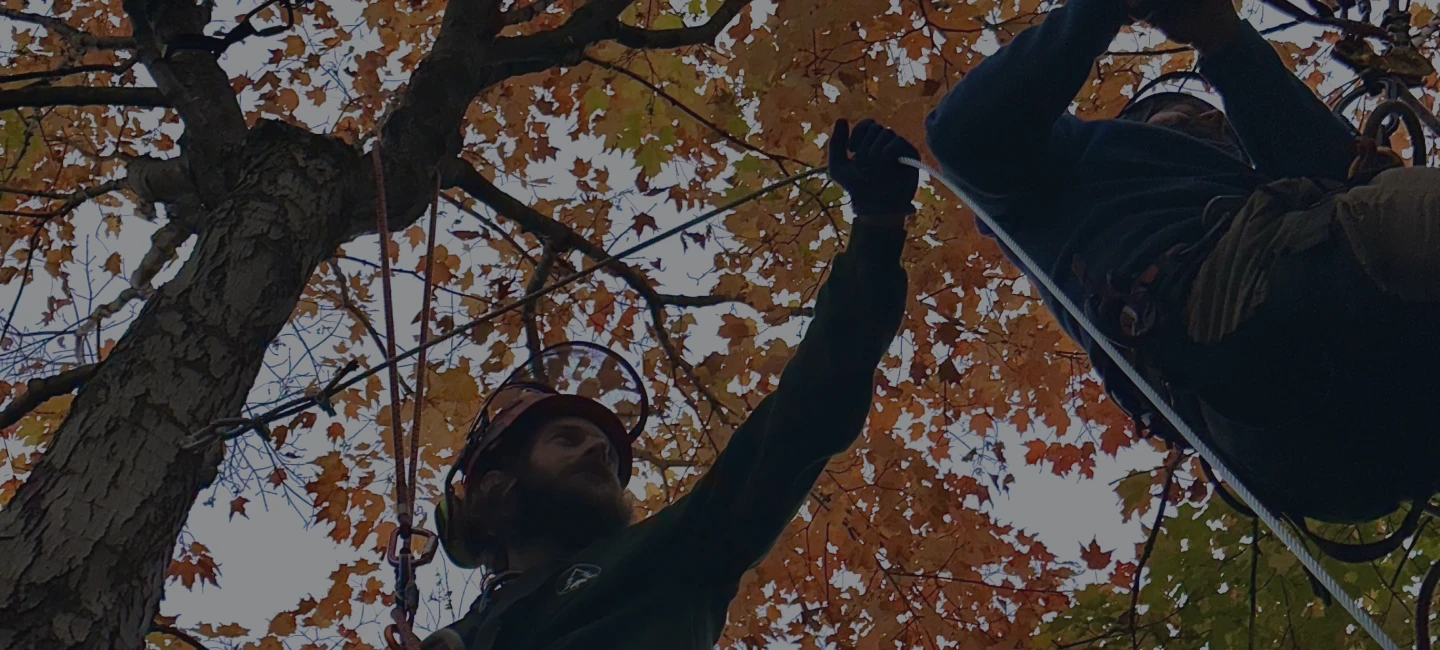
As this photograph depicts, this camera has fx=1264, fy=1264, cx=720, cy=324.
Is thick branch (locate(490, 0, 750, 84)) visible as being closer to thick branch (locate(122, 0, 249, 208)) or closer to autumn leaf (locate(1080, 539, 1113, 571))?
thick branch (locate(122, 0, 249, 208))

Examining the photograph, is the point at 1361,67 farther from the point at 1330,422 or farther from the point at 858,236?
the point at 858,236

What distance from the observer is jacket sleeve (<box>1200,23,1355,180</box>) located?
2502 millimetres

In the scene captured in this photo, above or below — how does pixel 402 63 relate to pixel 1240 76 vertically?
above

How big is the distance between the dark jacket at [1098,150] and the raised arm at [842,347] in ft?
0.48

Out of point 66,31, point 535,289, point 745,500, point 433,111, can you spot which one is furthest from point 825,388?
point 66,31

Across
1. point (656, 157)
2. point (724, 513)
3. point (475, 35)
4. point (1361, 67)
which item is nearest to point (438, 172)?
point (475, 35)

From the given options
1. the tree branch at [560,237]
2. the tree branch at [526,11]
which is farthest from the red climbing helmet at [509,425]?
the tree branch at [526,11]

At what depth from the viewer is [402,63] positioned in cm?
708

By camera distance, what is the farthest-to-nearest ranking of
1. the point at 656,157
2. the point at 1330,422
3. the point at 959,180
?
the point at 656,157 < the point at 959,180 < the point at 1330,422

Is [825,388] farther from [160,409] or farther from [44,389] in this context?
[44,389]

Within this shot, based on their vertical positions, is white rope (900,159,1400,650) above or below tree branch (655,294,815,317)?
below

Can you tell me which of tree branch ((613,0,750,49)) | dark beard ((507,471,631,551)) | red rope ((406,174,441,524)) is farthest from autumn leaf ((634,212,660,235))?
dark beard ((507,471,631,551))

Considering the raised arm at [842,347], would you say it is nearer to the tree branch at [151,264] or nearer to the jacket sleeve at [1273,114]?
the jacket sleeve at [1273,114]

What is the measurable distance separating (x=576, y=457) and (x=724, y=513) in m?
0.57
